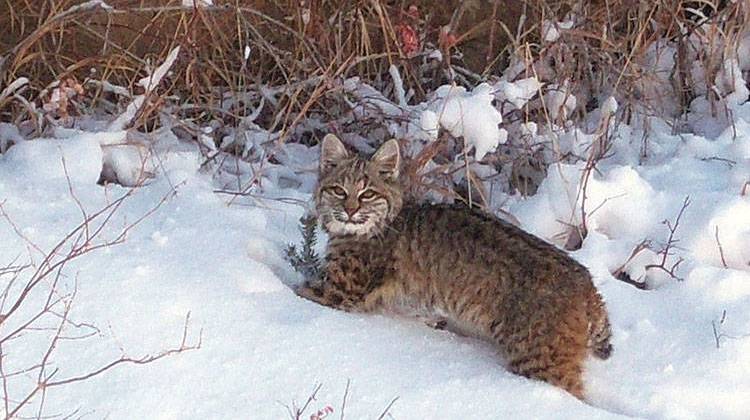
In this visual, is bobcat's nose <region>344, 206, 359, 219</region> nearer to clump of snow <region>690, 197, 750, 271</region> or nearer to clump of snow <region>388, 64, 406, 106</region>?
clump of snow <region>388, 64, 406, 106</region>

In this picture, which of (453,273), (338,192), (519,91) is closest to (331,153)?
(338,192)

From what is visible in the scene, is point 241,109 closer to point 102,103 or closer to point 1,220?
point 102,103

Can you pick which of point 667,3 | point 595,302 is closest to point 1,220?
point 595,302

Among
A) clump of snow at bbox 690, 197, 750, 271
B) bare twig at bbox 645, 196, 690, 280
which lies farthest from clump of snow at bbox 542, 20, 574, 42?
clump of snow at bbox 690, 197, 750, 271

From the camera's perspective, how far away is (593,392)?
13.7 ft

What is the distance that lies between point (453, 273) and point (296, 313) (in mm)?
594

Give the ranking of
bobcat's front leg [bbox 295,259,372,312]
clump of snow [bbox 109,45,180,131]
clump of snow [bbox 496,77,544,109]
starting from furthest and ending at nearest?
clump of snow [bbox 496,77,544,109] < clump of snow [bbox 109,45,180,131] < bobcat's front leg [bbox 295,259,372,312]

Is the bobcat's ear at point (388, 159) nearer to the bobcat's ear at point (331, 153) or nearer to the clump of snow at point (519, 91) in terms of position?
the bobcat's ear at point (331, 153)

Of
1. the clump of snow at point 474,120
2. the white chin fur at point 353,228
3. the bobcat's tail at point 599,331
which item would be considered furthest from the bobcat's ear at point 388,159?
the bobcat's tail at point 599,331

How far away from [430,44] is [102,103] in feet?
5.57

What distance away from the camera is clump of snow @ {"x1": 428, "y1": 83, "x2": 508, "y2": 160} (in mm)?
5160

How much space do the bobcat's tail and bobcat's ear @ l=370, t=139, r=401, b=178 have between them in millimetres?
1028

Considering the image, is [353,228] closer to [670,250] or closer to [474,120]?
[474,120]

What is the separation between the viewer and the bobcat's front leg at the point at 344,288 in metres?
4.61
